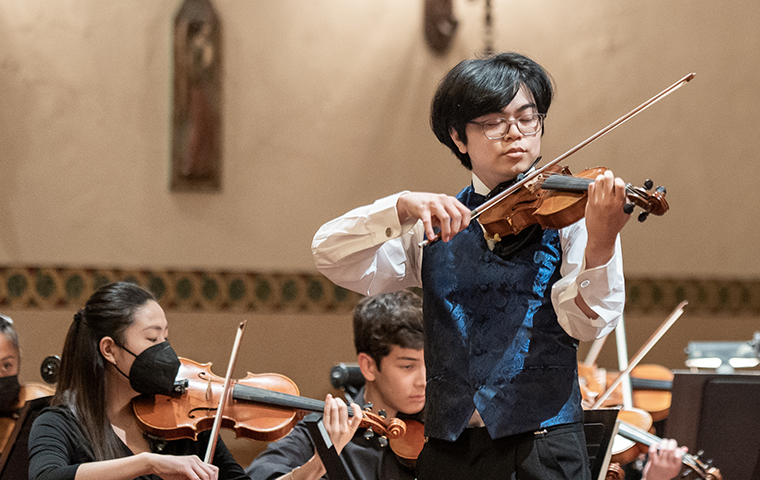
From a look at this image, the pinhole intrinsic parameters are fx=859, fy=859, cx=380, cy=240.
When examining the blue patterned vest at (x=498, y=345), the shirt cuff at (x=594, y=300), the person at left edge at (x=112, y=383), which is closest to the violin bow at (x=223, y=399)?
the person at left edge at (x=112, y=383)

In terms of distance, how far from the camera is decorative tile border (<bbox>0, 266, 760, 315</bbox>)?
408cm

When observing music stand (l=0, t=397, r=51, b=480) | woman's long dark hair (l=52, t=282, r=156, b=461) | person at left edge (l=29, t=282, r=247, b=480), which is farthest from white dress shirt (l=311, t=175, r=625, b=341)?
music stand (l=0, t=397, r=51, b=480)

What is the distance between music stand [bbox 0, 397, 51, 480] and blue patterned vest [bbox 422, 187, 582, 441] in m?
1.17

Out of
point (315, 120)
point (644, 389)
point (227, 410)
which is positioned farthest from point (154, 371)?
point (315, 120)

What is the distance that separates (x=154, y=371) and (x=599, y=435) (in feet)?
→ 3.75

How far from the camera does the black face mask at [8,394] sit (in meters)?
2.47

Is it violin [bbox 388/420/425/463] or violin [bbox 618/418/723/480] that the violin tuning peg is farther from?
violin [bbox 618/418/723/480]

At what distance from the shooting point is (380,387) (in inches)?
98.3

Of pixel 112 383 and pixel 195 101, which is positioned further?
pixel 195 101

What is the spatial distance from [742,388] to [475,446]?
1.05m

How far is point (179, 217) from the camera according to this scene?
4250 mm

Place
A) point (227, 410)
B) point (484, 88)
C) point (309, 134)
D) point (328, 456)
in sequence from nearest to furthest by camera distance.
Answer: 1. point (484, 88)
2. point (328, 456)
3. point (227, 410)
4. point (309, 134)

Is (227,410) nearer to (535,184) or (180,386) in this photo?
(180,386)

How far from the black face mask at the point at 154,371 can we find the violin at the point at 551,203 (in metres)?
1.06
